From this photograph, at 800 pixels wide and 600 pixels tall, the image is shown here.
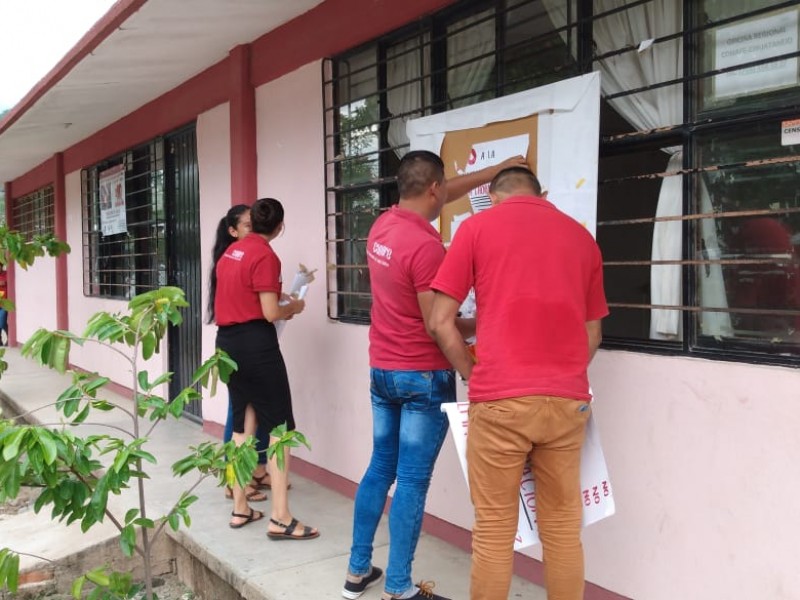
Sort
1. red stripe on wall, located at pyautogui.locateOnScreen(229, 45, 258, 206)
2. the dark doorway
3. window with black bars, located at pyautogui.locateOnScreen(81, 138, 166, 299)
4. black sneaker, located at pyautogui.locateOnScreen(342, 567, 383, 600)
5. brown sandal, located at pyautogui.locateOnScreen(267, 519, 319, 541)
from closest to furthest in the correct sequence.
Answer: black sneaker, located at pyautogui.locateOnScreen(342, 567, 383, 600) < brown sandal, located at pyautogui.locateOnScreen(267, 519, 319, 541) < red stripe on wall, located at pyautogui.locateOnScreen(229, 45, 258, 206) < the dark doorway < window with black bars, located at pyautogui.locateOnScreen(81, 138, 166, 299)

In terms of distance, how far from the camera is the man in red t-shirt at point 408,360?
2648 millimetres

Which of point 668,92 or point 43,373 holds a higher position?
point 668,92

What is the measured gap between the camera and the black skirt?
367 cm

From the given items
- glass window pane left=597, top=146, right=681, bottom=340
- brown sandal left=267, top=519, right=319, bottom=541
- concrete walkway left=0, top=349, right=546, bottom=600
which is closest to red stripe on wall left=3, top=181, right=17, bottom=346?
concrete walkway left=0, top=349, right=546, bottom=600

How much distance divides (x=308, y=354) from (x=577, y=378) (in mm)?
2694

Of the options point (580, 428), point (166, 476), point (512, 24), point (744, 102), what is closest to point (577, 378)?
point (580, 428)

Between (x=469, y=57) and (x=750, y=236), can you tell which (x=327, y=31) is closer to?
(x=469, y=57)

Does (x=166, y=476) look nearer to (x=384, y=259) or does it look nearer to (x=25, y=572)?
(x=25, y=572)

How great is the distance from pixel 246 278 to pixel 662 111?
2063 mm

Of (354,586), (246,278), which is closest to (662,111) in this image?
(246,278)

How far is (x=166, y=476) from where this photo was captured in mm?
4871

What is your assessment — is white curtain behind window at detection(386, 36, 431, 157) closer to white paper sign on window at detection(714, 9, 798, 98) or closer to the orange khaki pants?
white paper sign on window at detection(714, 9, 798, 98)

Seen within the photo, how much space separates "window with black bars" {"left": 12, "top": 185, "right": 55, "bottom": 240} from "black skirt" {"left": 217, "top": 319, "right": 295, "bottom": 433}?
774 centimetres

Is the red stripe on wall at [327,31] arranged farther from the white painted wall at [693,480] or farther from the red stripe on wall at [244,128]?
the white painted wall at [693,480]
